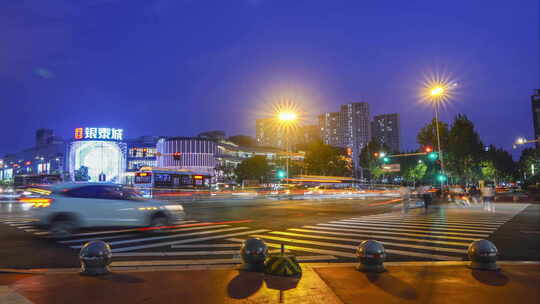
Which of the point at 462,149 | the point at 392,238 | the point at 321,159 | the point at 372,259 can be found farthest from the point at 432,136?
the point at 372,259

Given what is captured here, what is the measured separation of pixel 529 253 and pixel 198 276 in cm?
817

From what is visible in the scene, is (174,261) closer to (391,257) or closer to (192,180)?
(391,257)

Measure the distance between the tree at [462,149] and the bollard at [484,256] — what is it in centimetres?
5077

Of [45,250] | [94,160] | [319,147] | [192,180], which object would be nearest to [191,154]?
[94,160]

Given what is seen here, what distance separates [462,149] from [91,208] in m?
54.1

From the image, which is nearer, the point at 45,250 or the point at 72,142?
the point at 45,250

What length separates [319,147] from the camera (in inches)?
2980

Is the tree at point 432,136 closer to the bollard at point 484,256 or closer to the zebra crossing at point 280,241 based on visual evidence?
the zebra crossing at point 280,241

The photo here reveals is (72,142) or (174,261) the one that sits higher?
(72,142)

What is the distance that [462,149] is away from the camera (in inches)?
2082

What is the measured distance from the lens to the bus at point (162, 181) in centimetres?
3706

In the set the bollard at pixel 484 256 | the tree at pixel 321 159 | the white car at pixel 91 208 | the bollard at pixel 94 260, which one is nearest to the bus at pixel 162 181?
the white car at pixel 91 208

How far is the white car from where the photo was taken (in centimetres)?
1075

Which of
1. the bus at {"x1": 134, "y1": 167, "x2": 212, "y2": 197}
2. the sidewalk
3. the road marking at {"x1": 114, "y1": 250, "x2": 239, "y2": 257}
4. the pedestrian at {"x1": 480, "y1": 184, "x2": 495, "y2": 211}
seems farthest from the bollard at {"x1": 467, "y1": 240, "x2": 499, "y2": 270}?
the bus at {"x1": 134, "y1": 167, "x2": 212, "y2": 197}
